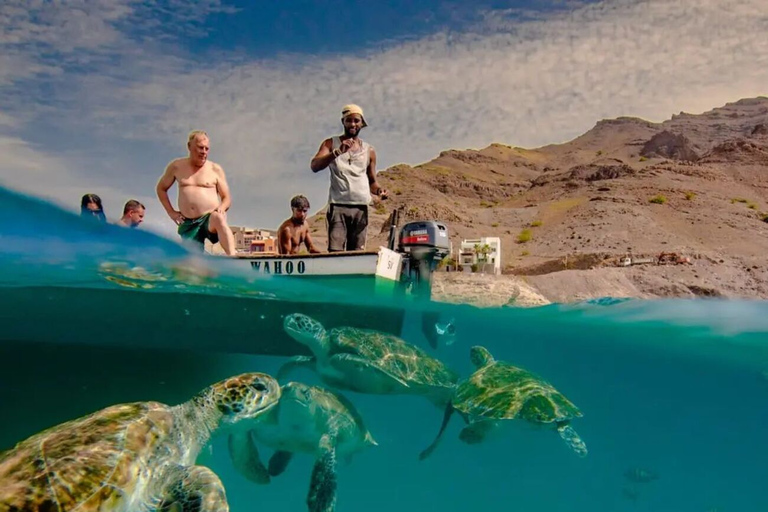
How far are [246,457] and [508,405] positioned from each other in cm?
362

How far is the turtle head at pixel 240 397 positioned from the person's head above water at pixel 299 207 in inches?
160

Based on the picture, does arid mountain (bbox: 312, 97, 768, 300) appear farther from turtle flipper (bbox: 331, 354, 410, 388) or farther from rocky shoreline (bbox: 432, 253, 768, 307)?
turtle flipper (bbox: 331, 354, 410, 388)

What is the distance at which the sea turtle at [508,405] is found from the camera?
8.04 metres

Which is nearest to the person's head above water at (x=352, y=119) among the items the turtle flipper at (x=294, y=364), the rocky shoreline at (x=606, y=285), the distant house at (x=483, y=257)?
the turtle flipper at (x=294, y=364)

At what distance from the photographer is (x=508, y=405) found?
8062 millimetres

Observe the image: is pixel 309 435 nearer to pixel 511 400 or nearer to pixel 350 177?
pixel 511 400

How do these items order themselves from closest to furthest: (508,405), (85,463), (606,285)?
(85,463), (508,405), (606,285)

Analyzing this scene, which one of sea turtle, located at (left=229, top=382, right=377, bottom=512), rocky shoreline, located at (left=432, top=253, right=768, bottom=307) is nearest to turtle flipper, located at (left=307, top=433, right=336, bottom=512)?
sea turtle, located at (left=229, top=382, right=377, bottom=512)

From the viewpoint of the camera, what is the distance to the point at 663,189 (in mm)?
55594

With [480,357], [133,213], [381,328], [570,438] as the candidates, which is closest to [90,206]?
[133,213]

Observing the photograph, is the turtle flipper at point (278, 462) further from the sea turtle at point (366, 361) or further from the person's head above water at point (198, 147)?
the person's head above water at point (198, 147)

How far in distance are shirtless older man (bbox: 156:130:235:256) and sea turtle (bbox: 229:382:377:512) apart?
2349 mm

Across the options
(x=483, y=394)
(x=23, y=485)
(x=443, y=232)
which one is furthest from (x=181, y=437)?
(x=443, y=232)

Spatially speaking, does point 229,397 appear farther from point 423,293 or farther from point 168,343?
point 168,343
